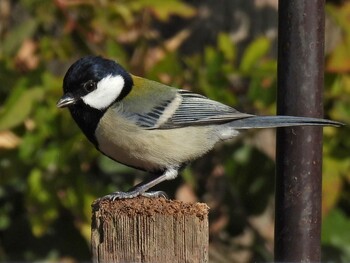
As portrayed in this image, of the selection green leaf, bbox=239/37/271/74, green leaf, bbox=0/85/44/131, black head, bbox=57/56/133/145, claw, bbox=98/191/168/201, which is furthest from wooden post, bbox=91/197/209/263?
green leaf, bbox=239/37/271/74

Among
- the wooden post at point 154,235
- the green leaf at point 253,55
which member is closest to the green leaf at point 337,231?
the green leaf at point 253,55

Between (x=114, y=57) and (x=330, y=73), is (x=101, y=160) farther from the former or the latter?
(x=330, y=73)

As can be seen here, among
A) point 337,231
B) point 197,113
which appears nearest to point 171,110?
point 197,113

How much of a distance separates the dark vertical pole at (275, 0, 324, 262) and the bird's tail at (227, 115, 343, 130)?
0.08 feet

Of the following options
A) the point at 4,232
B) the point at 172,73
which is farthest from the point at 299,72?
the point at 4,232

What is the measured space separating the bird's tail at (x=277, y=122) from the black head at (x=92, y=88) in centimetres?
40

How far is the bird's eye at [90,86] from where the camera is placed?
9.73 ft

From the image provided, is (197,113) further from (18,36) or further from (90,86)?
(18,36)

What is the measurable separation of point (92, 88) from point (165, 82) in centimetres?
67

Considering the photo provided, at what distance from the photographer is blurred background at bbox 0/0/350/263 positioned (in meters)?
3.55

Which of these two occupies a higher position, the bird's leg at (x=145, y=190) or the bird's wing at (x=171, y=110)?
the bird's wing at (x=171, y=110)

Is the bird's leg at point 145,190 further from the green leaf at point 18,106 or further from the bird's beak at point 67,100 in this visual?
the green leaf at point 18,106

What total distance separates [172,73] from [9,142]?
715 millimetres

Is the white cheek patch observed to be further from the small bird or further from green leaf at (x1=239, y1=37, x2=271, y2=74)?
green leaf at (x1=239, y1=37, x2=271, y2=74)
